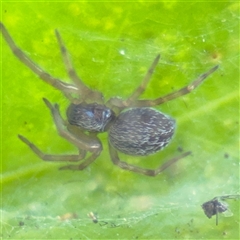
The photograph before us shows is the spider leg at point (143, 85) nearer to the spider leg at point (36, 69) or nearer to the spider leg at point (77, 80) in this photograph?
the spider leg at point (77, 80)

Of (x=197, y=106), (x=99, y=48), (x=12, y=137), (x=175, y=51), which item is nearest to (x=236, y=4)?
(x=175, y=51)

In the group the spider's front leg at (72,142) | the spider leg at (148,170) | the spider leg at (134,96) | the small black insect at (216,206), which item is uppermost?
the spider leg at (134,96)

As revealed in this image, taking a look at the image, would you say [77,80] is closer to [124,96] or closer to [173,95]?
[124,96]

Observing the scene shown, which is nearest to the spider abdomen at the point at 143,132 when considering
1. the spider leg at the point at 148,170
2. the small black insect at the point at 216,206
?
the spider leg at the point at 148,170

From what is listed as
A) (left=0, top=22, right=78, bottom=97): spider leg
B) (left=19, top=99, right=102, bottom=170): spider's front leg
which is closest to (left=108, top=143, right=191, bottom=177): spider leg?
(left=19, top=99, right=102, bottom=170): spider's front leg

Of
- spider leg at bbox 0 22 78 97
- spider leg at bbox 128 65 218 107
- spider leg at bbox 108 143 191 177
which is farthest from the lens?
spider leg at bbox 108 143 191 177

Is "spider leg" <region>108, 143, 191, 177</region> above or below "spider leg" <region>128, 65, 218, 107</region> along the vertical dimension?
below

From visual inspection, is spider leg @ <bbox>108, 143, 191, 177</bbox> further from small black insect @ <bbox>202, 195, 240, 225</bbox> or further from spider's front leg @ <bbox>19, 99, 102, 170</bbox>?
small black insect @ <bbox>202, 195, 240, 225</bbox>

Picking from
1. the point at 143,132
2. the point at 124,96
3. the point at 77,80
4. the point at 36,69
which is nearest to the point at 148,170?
the point at 143,132
